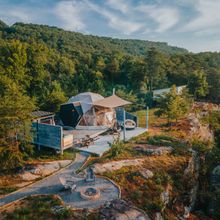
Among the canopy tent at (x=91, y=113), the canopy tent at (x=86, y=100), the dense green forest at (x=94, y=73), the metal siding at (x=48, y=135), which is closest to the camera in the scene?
the metal siding at (x=48, y=135)

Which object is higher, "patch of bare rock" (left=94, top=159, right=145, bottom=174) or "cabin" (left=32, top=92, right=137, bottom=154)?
"cabin" (left=32, top=92, right=137, bottom=154)

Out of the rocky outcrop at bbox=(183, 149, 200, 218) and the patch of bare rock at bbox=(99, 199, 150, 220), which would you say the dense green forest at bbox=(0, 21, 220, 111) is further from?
the patch of bare rock at bbox=(99, 199, 150, 220)

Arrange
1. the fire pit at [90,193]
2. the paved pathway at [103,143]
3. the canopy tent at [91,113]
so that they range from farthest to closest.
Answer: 1. the canopy tent at [91,113]
2. the paved pathway at [103,143]
3. the fire pit at [90,193]

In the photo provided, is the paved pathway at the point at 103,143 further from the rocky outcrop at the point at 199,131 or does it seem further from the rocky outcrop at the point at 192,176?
the rocky outcrop at the point at 192,176

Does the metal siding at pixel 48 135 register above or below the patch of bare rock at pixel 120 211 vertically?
above

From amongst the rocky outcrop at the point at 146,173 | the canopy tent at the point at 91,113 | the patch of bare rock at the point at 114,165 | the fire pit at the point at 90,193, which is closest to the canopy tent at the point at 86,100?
the canopy tent at the point at 91,113

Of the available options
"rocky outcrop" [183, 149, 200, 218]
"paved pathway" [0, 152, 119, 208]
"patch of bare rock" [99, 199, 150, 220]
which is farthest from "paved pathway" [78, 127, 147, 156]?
"patch of bare rock" [99, 199, 150, 220]

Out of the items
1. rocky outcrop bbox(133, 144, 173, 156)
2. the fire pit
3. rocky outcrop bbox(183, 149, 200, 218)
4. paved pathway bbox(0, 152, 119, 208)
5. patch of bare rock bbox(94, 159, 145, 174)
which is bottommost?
rocky outcrop bbox(183, 149, 200, 218)

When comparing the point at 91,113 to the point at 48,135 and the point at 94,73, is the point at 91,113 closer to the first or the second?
the point at 48,135

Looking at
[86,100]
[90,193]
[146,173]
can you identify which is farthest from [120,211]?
[86,100]
